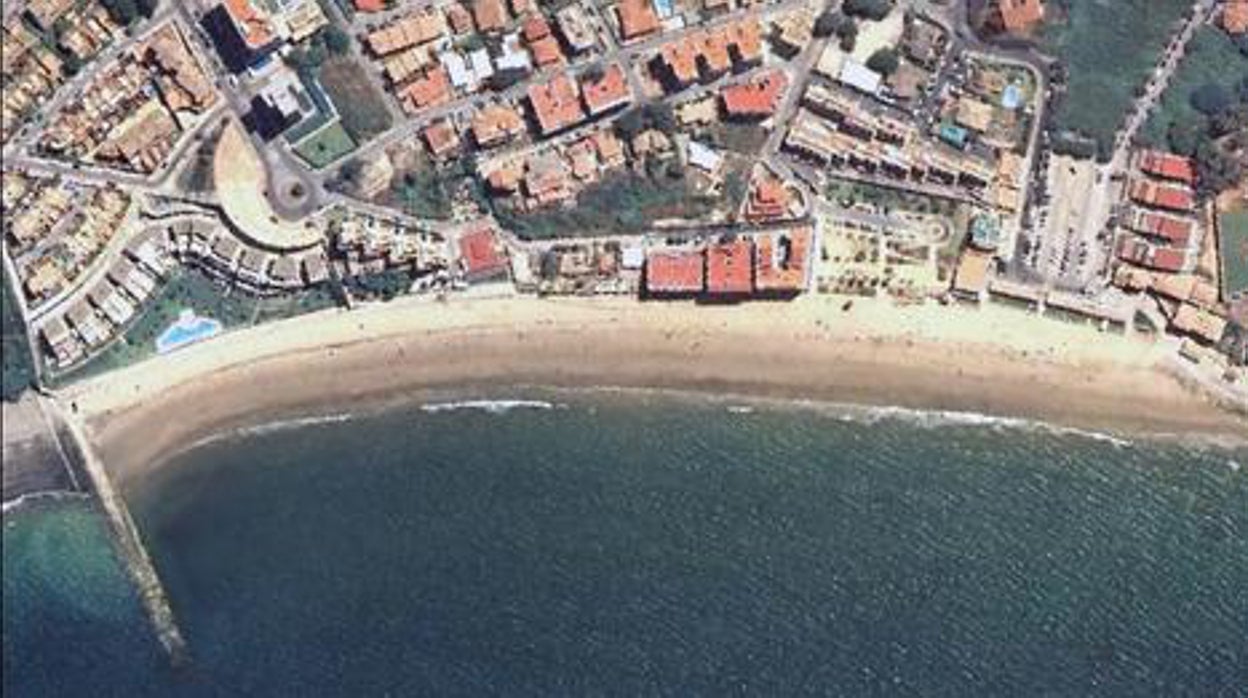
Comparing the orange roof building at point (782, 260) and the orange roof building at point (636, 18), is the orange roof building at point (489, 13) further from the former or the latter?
the orange roof building at point (782, 260)

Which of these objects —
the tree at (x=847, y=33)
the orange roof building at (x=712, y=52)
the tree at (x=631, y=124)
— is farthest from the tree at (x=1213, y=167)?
the tree at (x=631, y=124)

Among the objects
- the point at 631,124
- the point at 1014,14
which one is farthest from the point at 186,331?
the point at 1014,14

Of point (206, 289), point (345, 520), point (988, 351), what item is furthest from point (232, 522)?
point (988, 351)

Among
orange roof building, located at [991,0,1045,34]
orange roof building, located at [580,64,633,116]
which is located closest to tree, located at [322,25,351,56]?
orange roof building, located at [580,64,633,116]

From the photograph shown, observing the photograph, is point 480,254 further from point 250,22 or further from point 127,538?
point 127,538

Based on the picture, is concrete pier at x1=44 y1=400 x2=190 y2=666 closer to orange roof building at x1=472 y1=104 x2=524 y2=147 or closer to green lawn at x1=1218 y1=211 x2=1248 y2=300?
orange roof building at x1=472 y1=104 x2=524 y2=147

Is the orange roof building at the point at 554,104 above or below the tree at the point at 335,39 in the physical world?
below

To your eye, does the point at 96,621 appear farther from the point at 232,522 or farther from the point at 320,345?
the point at 320,345
